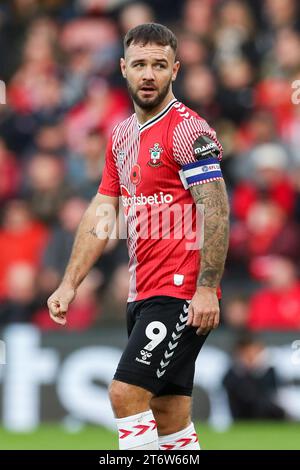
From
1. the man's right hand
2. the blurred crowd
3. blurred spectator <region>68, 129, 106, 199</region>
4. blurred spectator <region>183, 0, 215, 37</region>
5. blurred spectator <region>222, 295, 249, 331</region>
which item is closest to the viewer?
the man's right hand

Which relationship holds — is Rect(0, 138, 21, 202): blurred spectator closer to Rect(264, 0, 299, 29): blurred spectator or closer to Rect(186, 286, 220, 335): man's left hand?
Rect(264, 0, 299, 29): blurred spectator

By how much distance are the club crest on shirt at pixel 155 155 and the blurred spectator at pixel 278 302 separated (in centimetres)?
593

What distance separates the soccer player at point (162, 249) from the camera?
239 inches

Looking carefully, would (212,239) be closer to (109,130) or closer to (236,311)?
(236,311)

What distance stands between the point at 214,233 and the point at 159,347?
65 centimetres

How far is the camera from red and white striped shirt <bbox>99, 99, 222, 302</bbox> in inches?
242

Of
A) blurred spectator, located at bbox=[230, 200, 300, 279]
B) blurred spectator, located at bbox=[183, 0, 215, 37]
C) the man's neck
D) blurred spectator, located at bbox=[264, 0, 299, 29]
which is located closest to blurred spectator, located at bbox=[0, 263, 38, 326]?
blurred spectator, located at bbox=[230, 200, 300, 279]

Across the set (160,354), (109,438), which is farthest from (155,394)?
(109,438)

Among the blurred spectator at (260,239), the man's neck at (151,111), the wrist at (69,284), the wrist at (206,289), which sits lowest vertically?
the wrist at (206,289)

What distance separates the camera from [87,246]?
6766mm

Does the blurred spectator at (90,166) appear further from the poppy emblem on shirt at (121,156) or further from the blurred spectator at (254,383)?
the poppy emblem on shirt at (121,156)

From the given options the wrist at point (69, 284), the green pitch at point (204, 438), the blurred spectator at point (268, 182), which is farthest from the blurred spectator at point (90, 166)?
the wrist at point (69, 284)

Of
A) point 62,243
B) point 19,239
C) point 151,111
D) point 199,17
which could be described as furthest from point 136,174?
point 199,17
